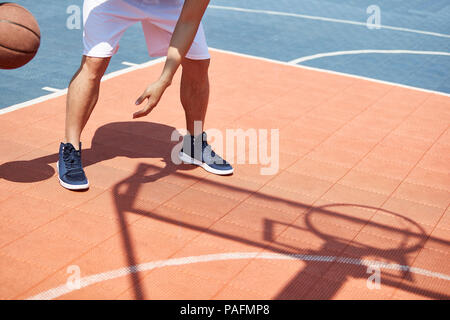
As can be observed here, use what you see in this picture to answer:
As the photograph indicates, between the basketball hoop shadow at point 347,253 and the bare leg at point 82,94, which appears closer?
the basketball hoop shadow at point 347,253

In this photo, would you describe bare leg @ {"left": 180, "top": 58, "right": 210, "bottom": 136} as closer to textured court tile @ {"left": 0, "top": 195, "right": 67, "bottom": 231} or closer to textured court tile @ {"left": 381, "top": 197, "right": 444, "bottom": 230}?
textured court tile @ {"left": 0, "top": 195, "right": 67, "bottom": 231}

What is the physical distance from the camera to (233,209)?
4453 mm

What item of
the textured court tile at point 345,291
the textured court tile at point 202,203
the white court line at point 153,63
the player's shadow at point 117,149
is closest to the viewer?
the textured court tile at point 345,291

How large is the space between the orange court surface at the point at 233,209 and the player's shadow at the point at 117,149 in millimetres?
21

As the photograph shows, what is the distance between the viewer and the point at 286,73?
8.09 m

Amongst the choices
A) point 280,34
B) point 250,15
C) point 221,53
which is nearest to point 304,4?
point 250,15

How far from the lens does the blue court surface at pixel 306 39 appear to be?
8.09m

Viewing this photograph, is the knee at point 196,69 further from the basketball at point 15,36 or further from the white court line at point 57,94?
the white court line at point 57,94

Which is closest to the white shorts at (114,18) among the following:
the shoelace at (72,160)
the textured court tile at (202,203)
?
the shoelace at (72,160)

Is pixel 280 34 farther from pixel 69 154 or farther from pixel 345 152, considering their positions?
pixel 69 154

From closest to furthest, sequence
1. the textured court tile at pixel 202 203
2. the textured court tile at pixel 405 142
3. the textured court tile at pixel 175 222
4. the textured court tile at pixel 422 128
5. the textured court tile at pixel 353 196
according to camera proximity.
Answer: the textured court tile at pixel 175 222 < the textured court tile at pixel 202 203 < the textured court tile at pixel 353 196 < the textured court tile at pixel 405 142 < the textured court tile at pixel 422 128

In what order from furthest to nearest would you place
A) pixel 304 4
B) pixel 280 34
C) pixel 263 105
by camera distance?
1. pixel 304 4
2. pixel 280 34
3. pixel 263 105

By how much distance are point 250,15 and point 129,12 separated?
766 centimetres

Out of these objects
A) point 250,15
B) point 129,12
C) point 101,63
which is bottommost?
point 250,15
